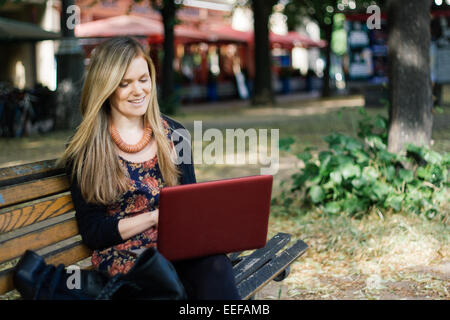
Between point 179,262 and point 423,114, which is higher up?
point 423,114

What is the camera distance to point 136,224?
2582 millimetres

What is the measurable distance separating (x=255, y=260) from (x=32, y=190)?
1.15m

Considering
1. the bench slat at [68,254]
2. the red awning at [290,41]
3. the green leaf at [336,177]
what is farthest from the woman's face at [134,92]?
the red awning at [290,41]

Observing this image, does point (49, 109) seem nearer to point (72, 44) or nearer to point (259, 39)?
point (72, 44)

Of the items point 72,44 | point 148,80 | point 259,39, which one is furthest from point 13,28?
point 148,80

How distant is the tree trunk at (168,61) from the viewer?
16156 mm

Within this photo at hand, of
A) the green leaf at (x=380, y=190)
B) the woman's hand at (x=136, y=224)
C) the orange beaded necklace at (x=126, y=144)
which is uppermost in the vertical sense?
the orange beaded necklace at (x=126, y=144)

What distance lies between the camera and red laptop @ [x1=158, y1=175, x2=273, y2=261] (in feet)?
7.30

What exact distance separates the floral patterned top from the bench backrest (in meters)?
0.17

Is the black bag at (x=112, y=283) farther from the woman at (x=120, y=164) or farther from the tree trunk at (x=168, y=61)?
the tree trunk at (x=168, y=61)

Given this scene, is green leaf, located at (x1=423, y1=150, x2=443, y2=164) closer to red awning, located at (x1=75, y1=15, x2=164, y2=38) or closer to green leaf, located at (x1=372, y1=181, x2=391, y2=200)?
green leaf, located at (x1=372, y1=181, x2=391, y2=200)

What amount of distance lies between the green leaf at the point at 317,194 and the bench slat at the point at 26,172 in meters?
2.72
